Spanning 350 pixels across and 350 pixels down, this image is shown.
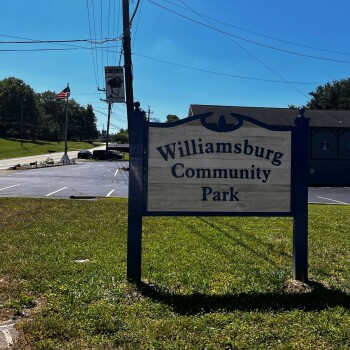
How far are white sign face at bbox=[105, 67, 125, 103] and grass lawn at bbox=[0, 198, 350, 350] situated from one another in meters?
7.85

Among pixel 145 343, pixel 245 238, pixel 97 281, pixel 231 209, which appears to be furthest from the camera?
pixel 245 238

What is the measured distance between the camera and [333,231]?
8188 millimetres

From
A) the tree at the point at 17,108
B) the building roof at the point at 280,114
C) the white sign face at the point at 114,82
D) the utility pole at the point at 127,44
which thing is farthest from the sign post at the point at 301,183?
the tree at the point at 17,108

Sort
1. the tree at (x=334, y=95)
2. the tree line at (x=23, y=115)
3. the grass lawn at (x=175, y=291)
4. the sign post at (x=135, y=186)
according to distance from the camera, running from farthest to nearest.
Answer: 1. the tree line at (x=23, y=115)
2. the tree at (x=334, y=95)
3. the sign post at (x=135, y=186)
4. the grass lawn at (x=175, y=291)

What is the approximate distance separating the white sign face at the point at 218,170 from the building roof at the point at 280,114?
27.7 metres

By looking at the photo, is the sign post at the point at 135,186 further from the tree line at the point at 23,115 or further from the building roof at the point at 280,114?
the tree line at the point at 23,115

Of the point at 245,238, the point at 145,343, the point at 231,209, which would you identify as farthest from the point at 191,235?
the point at 145,343

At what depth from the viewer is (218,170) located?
16.2 ft

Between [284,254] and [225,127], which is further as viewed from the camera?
[284,254]

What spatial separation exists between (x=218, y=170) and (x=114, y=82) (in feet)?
34.9

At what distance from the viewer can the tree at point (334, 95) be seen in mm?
66688

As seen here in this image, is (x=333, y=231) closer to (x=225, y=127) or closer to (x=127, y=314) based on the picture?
(x=225, y=127)

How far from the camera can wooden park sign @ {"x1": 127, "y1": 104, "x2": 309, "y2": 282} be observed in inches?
188

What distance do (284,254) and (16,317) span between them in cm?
391
